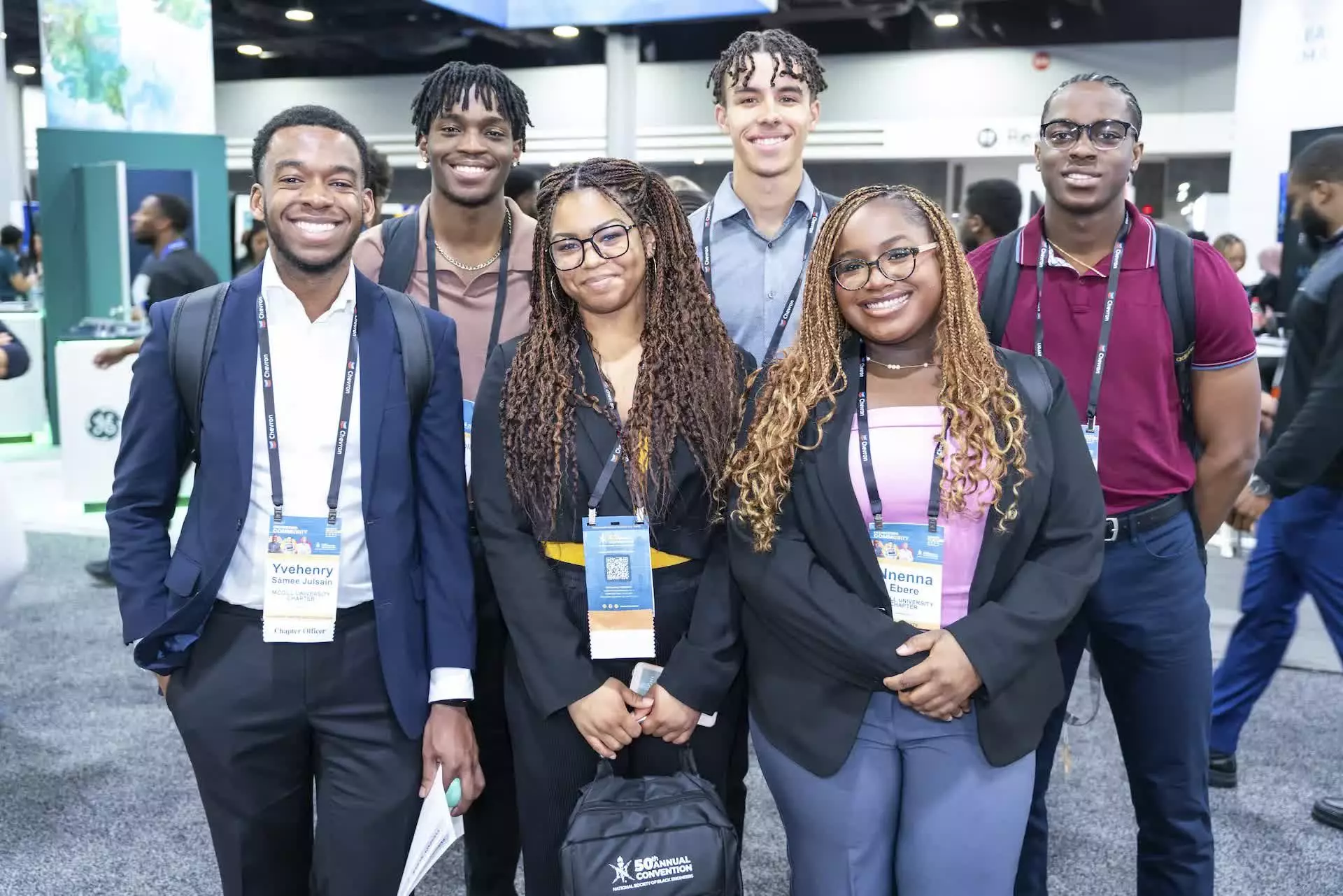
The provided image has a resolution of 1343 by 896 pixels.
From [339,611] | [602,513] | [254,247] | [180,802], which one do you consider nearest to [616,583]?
[602,513]

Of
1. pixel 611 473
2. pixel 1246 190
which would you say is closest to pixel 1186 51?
pixel 1246 190

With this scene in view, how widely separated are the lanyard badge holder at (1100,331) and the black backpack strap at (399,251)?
51.9 inches

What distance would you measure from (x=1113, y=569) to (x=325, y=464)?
1.47 m

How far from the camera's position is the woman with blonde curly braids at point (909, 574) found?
1.73m

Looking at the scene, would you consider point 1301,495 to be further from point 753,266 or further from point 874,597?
point 874,597

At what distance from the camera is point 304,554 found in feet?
5.81

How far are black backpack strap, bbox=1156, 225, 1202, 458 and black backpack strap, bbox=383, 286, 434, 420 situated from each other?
54.9 inches

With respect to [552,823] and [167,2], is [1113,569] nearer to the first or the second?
[552,823]

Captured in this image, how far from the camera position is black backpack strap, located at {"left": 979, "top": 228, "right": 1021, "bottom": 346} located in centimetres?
223

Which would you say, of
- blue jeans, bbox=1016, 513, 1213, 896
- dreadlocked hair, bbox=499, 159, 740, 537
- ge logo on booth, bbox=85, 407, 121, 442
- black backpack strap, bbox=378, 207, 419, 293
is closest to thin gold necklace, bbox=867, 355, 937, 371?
dreadlocked hair, bbox=499, 159, 740, 537

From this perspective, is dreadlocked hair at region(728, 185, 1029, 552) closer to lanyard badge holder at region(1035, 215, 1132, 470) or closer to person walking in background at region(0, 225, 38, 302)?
lanyard badge holder at region(1035, 215, 1132, 470)

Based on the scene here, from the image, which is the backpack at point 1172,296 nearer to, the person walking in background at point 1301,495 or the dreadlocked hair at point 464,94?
the person walking in background at point 1301,495

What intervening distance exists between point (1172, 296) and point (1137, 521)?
439mm

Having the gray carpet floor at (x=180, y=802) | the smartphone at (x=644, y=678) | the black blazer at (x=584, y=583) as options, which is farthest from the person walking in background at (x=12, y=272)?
the smartphone at (x=644, y=678)
